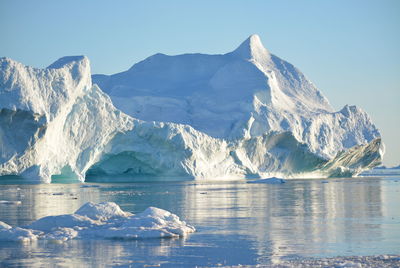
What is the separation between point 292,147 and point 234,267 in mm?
40705

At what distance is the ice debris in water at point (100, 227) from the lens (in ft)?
40.6

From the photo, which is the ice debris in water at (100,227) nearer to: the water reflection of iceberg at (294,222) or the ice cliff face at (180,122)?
the water reflection of iceberg at (294,222)

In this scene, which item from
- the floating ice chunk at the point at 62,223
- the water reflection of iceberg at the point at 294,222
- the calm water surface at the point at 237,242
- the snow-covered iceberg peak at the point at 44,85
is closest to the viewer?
the calm water surface at the point at 237,242

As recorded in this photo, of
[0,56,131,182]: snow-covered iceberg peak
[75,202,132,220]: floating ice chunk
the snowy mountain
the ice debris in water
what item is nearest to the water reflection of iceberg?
the ice debris in water

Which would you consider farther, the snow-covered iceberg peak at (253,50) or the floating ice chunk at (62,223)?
the snow-covered iceberg peak at (253,50)

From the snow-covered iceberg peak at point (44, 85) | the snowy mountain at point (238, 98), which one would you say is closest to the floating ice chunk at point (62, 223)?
the snow-covered iceberg peak at point (44, 85)

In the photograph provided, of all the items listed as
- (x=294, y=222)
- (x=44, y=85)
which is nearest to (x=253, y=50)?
(x=44, y=85)

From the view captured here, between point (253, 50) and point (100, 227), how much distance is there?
163ft

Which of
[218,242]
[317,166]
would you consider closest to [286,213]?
[218,242]

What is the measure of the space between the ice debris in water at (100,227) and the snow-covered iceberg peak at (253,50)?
46669 mm

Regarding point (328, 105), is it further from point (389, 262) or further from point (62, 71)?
point (389, 262)

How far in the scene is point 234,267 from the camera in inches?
367

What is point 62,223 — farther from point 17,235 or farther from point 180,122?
point 180,122

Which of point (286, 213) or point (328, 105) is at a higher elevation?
point (328, 105)
